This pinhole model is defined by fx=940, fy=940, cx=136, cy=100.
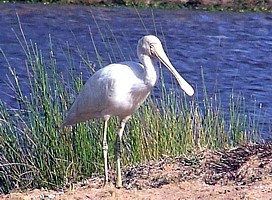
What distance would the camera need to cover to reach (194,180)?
7.10 meters

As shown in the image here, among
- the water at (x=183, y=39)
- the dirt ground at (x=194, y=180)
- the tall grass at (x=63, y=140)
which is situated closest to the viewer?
the dirt ground at (x=194, y=180)

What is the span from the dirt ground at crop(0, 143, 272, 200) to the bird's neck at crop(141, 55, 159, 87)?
2.41ft

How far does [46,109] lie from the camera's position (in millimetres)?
8672

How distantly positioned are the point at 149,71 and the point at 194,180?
3.03 feet

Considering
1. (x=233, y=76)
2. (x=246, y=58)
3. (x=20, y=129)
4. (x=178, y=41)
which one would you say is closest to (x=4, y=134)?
(x=20, y=129)

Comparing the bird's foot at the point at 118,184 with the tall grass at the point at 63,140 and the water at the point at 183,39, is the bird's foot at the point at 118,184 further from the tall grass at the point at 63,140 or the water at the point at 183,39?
the water at the point at 183,39

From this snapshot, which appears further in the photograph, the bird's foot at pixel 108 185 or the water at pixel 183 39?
the water at pixel 183 39

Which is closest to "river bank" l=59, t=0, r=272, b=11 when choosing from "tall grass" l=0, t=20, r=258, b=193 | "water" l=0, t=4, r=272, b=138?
"water" l=0, t=4, r=272, b=138

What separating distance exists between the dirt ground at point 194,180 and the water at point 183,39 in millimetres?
5009

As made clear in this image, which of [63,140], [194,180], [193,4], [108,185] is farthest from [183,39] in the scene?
[194,180]

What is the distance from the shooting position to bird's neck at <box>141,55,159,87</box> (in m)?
7.32

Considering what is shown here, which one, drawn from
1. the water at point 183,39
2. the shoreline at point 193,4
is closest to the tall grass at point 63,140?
the water at point 183,39

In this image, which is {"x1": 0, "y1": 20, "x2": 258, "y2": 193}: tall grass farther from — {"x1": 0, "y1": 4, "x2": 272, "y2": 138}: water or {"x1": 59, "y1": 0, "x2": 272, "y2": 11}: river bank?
{"x1": 59, "y1": 0, "x2": 272, "y2": 11}: river bank

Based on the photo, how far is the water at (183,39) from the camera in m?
16.2
